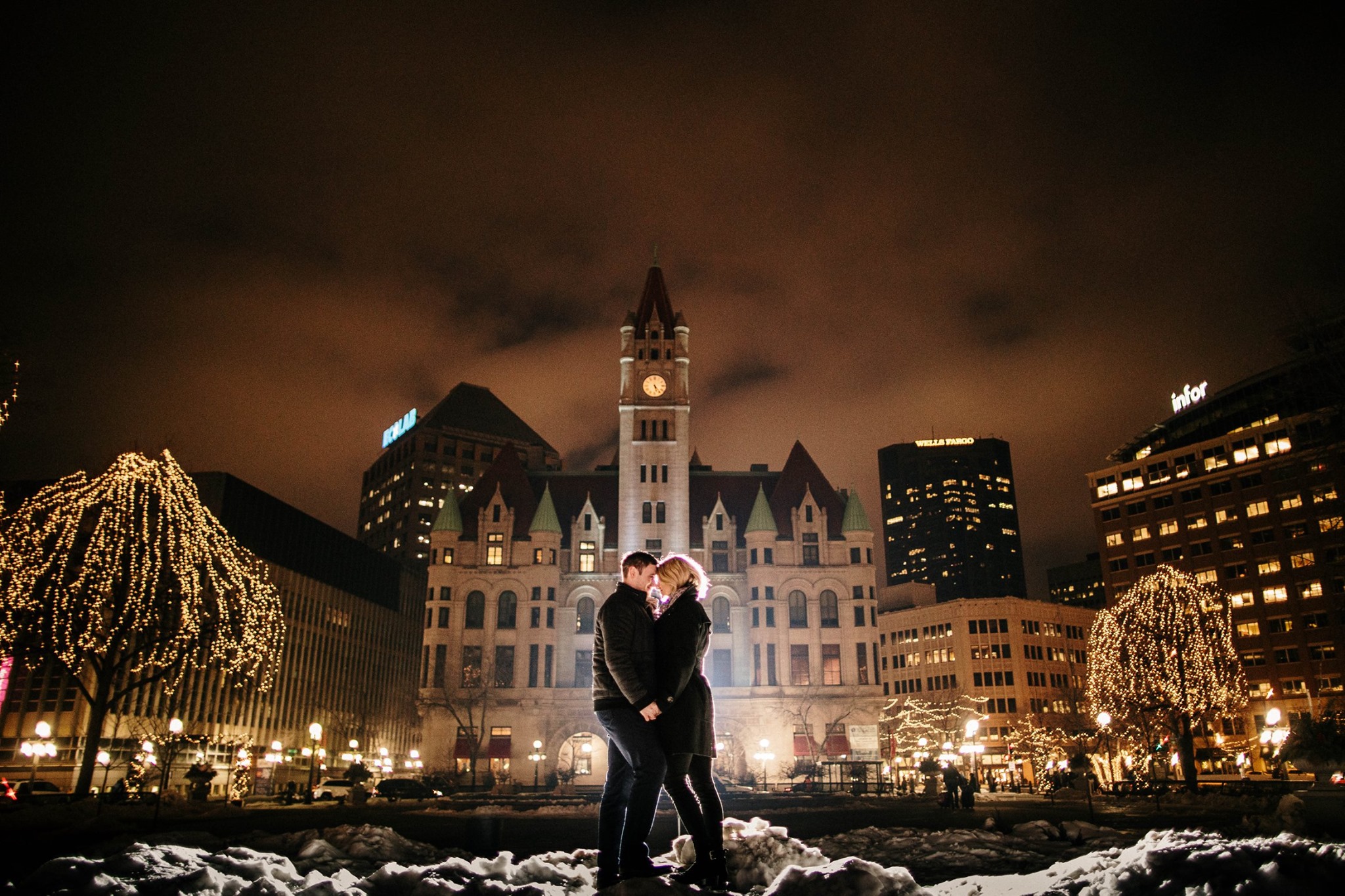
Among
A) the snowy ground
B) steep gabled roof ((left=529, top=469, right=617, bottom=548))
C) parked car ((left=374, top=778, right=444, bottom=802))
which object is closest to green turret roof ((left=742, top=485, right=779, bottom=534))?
steep gabled roof ((left=529, top=469, right=617, bottom=548))

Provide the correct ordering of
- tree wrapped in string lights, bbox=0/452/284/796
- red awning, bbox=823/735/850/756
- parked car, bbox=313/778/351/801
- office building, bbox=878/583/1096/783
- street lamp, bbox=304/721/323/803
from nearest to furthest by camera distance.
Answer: tree wrapped in string lights, bbox=0/452/284/796 → street lamp, bbox=304/721/323/803 → parked car, bbox=313/778/351/801 → red awning, bbox=823/735/850/756 → office building, bbox=878/583/1096/783

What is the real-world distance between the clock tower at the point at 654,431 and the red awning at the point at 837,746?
62.4 feet

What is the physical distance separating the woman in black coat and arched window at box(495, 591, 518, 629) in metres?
73.7

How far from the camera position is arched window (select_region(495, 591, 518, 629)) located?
79.9 metres

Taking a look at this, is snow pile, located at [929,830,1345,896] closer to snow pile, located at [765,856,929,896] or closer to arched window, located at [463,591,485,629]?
snow pile, located at [765,856,929,896]

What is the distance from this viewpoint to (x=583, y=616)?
81.4 metres

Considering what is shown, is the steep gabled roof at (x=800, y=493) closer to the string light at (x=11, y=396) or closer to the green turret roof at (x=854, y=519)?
the green turret roof at (x=854, y=519)

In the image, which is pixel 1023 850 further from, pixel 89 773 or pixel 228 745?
pixel 228 745

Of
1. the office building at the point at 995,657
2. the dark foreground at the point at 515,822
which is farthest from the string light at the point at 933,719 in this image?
the dark foreground at the point at 515,822

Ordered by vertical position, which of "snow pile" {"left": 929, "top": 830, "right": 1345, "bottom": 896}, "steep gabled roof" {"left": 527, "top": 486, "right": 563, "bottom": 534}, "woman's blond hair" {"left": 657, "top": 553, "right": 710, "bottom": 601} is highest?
"steep gabled roof" {"left": 527, "top": 486, "right": 563, "bottom": 534}

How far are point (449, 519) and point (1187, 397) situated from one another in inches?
3603

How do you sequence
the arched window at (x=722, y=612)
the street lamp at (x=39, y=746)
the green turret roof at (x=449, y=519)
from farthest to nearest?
1. the green turret roof at (x=449, y=519)
2. the arched window at (x=722, y=612)
3. the street lamp at (x=39, y=746)

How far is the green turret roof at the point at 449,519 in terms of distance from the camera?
271 feet

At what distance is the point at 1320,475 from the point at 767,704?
50.9 metres
